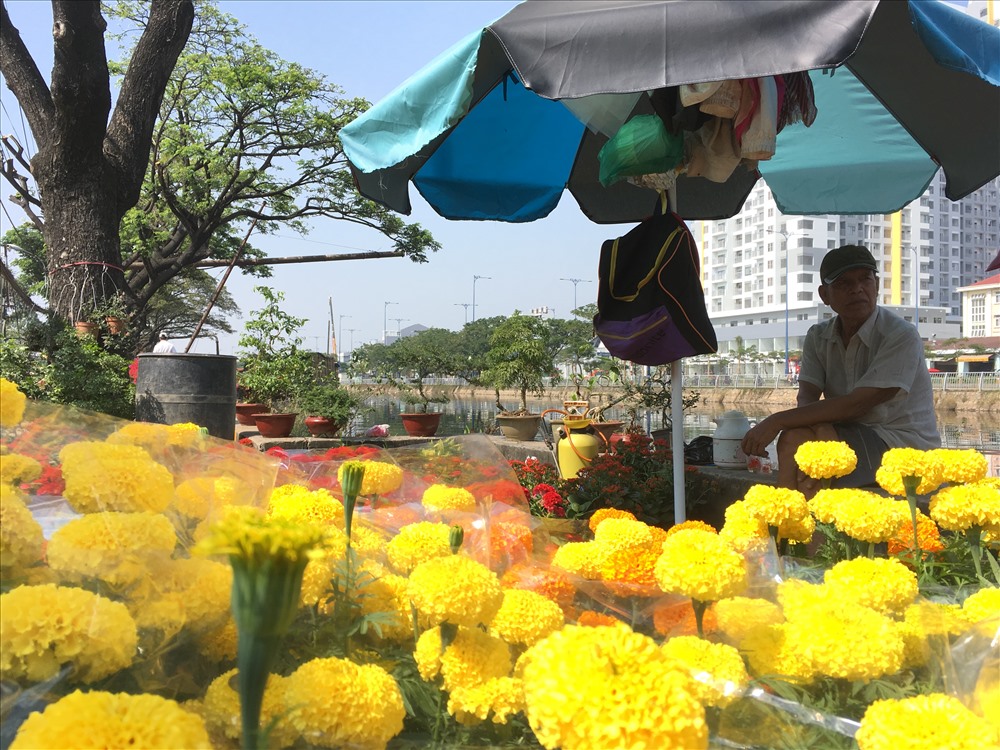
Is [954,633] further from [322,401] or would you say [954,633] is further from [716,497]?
[322,401]

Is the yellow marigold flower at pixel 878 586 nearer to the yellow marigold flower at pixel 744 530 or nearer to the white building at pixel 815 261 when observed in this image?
the yellow marigold flower at pixel 744 530

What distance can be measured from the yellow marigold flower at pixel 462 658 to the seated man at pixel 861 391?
2.10m

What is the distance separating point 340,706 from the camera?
2.01ft

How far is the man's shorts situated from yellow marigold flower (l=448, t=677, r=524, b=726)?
231 centimetres

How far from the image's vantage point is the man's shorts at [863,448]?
8.69 feet

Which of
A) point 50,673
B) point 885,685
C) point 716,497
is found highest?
point 50,673

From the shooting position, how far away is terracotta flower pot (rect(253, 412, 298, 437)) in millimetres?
6535

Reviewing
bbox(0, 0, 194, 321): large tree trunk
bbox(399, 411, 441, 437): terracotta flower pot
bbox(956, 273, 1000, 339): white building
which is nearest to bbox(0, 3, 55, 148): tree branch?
bbox(0, 0, 194, 321): large tree trunk

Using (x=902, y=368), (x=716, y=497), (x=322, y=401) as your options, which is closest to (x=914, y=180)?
(x=902, y=368)

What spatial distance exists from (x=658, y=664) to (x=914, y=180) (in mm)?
3948

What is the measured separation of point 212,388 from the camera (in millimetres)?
4500

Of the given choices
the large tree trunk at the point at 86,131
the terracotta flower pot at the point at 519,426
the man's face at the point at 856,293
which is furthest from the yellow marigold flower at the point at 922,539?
the large tree trunk at the point at 86,131

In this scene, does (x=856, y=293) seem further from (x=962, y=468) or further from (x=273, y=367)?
(x=273, y=367)

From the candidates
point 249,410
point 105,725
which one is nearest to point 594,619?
point 105,725
